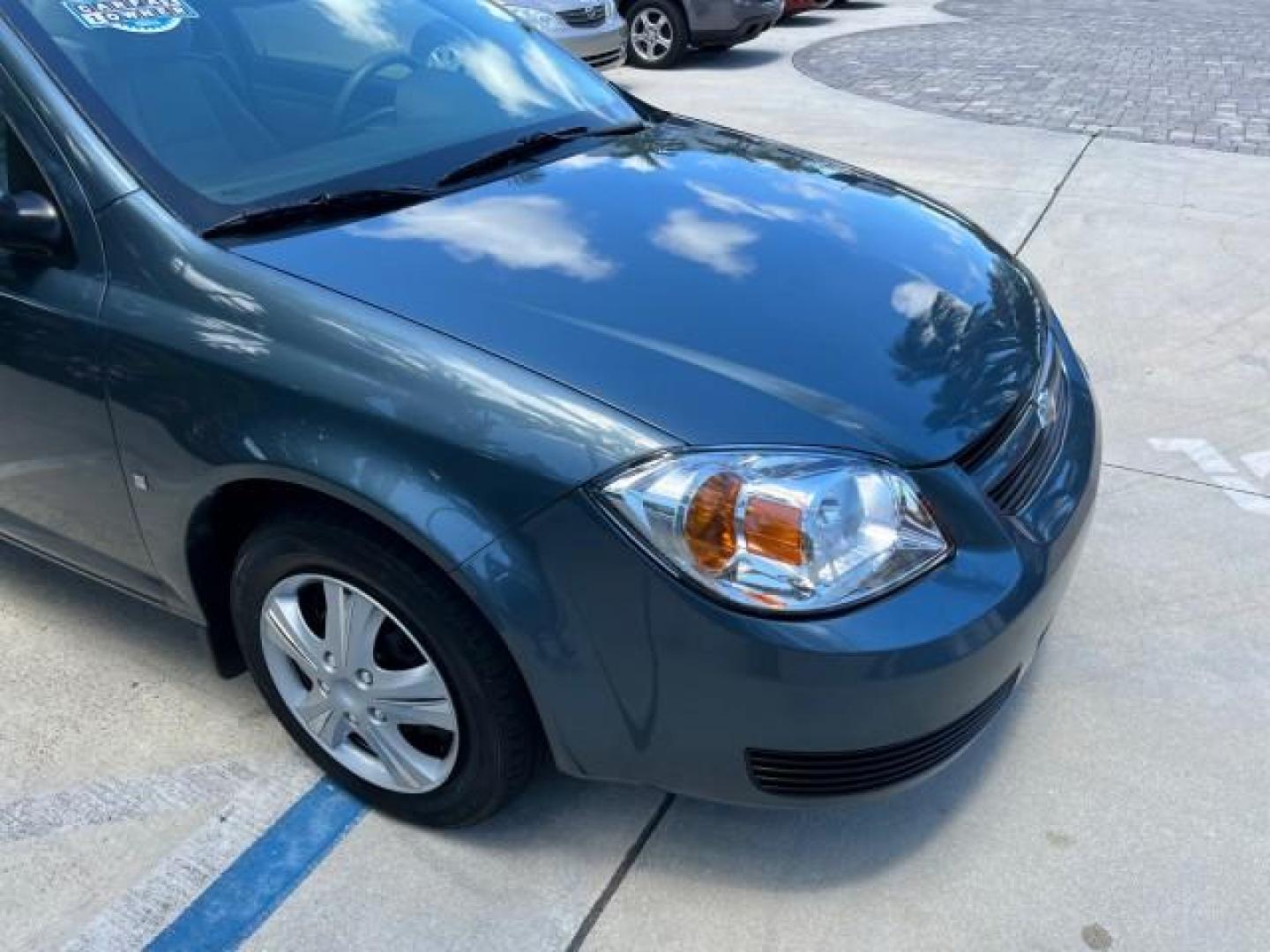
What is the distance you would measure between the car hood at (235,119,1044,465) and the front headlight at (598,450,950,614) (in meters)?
0.05

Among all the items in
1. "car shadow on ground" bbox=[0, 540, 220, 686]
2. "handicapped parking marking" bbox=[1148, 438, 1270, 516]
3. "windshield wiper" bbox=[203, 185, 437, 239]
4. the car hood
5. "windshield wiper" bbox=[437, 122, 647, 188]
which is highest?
"windshield wiper" bbox=[203, 185, 437, 239]

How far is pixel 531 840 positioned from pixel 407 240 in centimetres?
121

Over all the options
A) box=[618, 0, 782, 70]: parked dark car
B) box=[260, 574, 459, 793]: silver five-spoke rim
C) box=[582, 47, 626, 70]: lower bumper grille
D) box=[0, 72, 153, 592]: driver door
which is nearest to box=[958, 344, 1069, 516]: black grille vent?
box=[260, 574, 459, 793]: silver five-spoke rim

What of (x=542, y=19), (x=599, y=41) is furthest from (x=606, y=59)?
(x=542, y=19)

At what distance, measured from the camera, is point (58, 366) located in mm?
2281

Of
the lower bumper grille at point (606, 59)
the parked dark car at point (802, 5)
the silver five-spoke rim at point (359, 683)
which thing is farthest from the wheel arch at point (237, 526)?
the parked dark car at point (802, 5)

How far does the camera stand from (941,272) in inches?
99.4

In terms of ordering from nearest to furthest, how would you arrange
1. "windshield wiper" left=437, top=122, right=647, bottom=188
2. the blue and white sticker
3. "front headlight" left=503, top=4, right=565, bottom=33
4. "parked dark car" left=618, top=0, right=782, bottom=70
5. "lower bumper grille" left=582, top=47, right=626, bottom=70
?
the blue and white sticker
"windshield wiper" left=437, top=122, right=647, bottom=188
"front headlight" left=503, top=4, right=565, bottom=33
"lower bumper grille" left=582, top=47, right=626, bottom=70
"parked dark car" left=618, top=0, right=782, bottom=70

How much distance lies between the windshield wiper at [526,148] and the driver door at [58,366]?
2.46 feet

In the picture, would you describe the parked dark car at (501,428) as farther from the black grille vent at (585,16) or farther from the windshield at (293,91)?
the black grille vent at (585,16)

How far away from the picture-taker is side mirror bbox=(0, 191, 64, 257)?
2.21 metres

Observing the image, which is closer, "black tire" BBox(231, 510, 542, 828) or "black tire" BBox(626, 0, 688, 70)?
"black tire" BBox(231, 510, 542, 828)

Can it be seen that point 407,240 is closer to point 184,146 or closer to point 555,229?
point 555,229

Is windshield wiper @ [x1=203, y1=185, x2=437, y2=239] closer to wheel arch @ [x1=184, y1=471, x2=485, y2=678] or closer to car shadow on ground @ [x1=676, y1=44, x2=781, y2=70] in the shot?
wheel arch @ [x1=184, y1=471, x2=485, y2=678]
